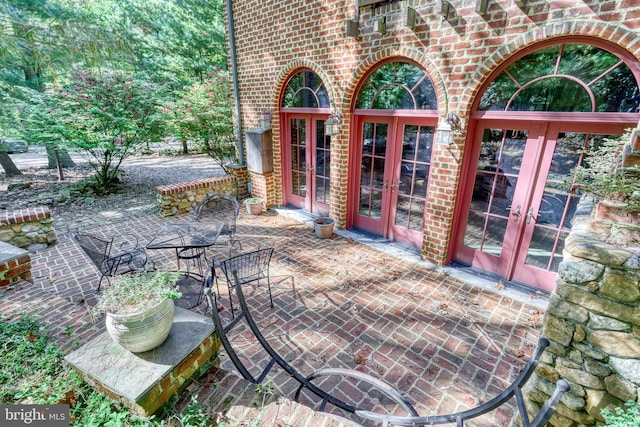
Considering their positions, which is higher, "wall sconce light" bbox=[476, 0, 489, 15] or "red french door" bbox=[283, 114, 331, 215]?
"wall sconce light" bbox=[476, 0, 489, 15]

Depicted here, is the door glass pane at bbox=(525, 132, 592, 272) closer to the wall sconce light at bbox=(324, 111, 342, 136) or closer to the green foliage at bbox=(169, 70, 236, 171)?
the wall sconce light at bbox=(324, 111, 342, 136)

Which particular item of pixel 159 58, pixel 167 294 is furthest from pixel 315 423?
pixel 159 58

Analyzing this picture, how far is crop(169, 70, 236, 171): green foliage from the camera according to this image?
7098mm

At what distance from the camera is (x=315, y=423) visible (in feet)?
5.31

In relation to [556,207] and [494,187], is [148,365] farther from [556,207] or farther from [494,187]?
[556,207]

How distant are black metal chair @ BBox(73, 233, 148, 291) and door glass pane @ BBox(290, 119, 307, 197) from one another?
3.42 metres

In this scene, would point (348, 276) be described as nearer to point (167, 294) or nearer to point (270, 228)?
point (270, 228)

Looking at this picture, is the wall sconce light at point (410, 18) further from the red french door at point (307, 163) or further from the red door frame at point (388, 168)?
the red french door at point (307, 163)

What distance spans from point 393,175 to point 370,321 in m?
2.50

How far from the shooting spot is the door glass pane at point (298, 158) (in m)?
6.05

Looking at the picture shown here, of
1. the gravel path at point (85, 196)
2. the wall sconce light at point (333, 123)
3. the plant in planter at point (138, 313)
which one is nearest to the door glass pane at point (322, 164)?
the wall sconce light at point (333, 123)

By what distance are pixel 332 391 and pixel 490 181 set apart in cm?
325

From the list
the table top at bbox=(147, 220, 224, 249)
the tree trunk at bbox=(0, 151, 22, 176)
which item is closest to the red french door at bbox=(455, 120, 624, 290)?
the table top at bbox=(147, 220, 224, 249)

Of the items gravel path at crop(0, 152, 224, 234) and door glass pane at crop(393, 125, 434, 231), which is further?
gravel path at crop(0, 152, 224, 234)
